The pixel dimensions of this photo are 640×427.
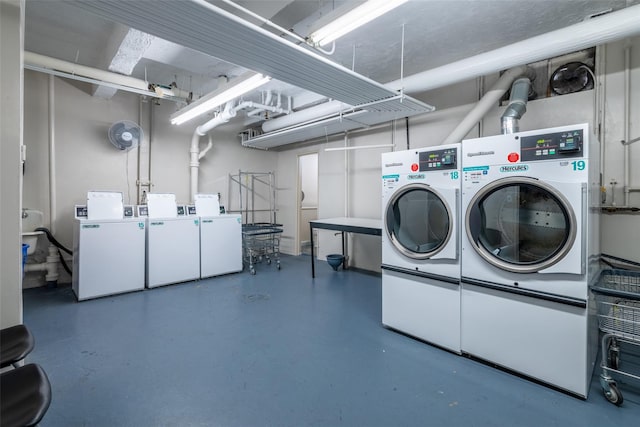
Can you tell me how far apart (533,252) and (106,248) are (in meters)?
4.66

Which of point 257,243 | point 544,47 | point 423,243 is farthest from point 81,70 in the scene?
point 544,47

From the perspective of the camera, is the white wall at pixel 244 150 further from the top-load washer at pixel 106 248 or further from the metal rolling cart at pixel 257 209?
the top-load washer at pixel 106 248

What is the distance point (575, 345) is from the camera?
183 cm

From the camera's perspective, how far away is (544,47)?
241 cm

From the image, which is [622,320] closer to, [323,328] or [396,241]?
[396,241]

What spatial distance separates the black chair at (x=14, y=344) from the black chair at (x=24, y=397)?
0.42ft

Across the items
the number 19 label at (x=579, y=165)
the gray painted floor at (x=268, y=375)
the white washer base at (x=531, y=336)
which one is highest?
the number 19 label at (x=579, y=165)

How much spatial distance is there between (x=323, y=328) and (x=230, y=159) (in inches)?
173

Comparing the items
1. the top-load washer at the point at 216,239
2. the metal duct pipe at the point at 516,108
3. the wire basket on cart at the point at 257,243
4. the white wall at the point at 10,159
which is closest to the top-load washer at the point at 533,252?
the metal duct pipe at the point at 516,108

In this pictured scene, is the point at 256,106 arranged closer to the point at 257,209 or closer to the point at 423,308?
the point at 257,209

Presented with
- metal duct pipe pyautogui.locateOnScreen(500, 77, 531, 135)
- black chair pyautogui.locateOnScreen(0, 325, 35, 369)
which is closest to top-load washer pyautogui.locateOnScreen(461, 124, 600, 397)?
metal duct pipe pyautogui.locateOnScreen(500, 77, 531, 135)

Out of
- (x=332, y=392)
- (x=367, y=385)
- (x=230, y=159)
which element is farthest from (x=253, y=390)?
(x=230, y=159)

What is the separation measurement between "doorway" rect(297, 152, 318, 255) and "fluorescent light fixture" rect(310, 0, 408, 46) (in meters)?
3.84

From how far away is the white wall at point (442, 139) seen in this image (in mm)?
2803
